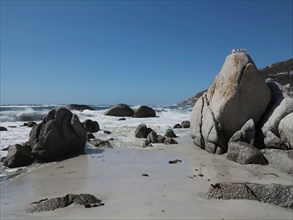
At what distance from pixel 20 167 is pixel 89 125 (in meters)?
8.82

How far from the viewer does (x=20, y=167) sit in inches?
363

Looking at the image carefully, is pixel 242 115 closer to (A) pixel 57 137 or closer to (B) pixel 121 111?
(A) pixel 57 137

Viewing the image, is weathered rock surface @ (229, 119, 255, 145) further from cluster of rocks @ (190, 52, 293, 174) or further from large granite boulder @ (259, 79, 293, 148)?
large granite boulder @ (259, 79, 293, 148)

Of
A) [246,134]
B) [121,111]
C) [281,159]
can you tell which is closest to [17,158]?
[246,134]

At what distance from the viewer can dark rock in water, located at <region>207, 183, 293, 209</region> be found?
528 centimetres

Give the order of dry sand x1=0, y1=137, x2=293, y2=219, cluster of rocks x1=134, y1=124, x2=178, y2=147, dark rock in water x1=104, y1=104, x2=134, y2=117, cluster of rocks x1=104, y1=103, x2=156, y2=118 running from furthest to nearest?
dark rock in water x1=104, y1=104, x2=134, y2=117 → cluster of rocks x1=104, y1=103, x2=156, y2=118 → cluster of rocks x1=134, y1=124, x2=178, y2=147 → dry sand x1=0, y1=137, x2=293, y2=219

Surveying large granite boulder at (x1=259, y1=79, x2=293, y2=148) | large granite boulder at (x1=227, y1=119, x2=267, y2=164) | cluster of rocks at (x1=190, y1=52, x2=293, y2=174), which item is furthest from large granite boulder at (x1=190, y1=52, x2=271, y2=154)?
large granite boulder at (x1=227, y1=119, x2=267, y2=164)

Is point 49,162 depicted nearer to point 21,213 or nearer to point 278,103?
point 21,213

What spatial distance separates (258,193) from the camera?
5.49 meters

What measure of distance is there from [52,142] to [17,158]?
1274mm

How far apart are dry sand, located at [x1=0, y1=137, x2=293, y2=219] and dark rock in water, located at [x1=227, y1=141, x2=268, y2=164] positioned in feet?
0.83

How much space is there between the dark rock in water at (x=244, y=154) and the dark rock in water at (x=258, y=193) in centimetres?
298

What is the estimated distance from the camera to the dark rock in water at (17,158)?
9203 mm

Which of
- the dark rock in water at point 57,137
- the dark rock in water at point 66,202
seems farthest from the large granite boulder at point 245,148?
the dark rock in water at point 57,137
